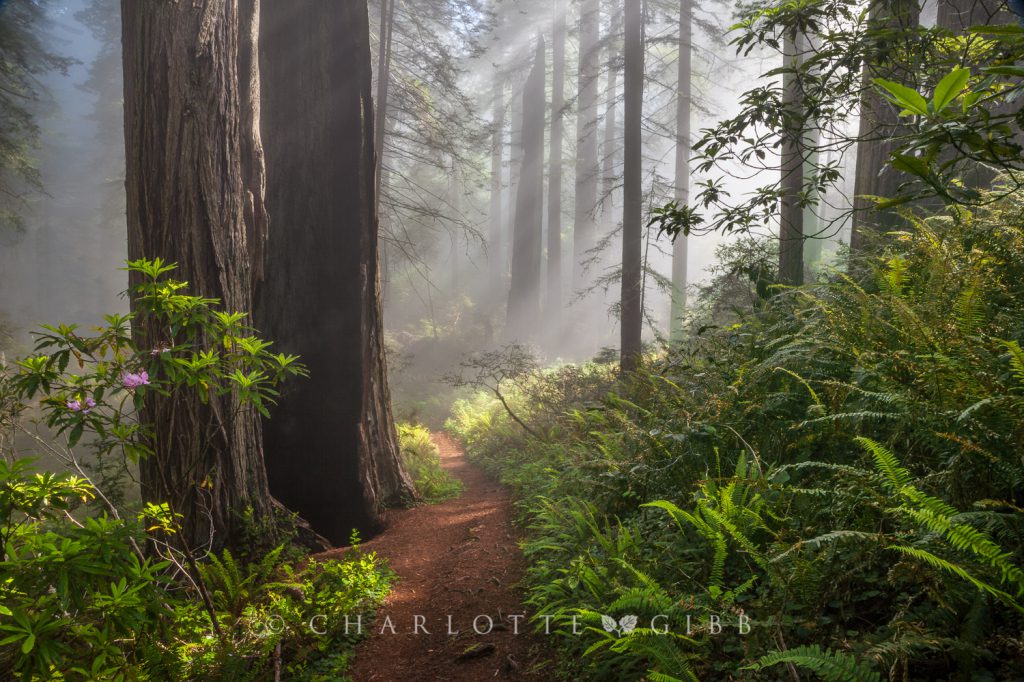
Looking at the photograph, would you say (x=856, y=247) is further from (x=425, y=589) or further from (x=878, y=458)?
(x=425, y=589)

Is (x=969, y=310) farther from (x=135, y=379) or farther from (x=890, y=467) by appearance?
(x=135, y=379)

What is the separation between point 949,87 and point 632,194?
474 inches

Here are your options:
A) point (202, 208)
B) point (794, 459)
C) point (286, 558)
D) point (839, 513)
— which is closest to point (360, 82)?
point (202, 208)

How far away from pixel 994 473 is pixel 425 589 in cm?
378

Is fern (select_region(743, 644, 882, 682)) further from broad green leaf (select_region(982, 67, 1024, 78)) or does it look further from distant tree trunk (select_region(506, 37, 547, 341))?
distant tree trunk (select_region(506, 37, 547, 341))

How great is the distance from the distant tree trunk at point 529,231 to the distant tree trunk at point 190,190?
20.6 m

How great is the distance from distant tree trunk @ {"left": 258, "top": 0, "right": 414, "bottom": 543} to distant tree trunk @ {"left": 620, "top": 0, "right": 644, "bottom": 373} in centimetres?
760

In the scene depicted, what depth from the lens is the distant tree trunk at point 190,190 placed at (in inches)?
169

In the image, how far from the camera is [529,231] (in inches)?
1035

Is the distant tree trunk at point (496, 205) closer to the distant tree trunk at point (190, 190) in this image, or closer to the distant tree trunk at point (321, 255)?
the distant tree trunk at point (321, 255)

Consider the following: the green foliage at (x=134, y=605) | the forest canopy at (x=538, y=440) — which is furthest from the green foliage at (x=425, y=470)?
the green foliage at (x=134, y=605)

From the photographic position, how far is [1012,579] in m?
1.72

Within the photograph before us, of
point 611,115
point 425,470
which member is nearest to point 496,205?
point 611,115

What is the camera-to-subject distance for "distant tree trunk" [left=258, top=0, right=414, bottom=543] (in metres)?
6.21
